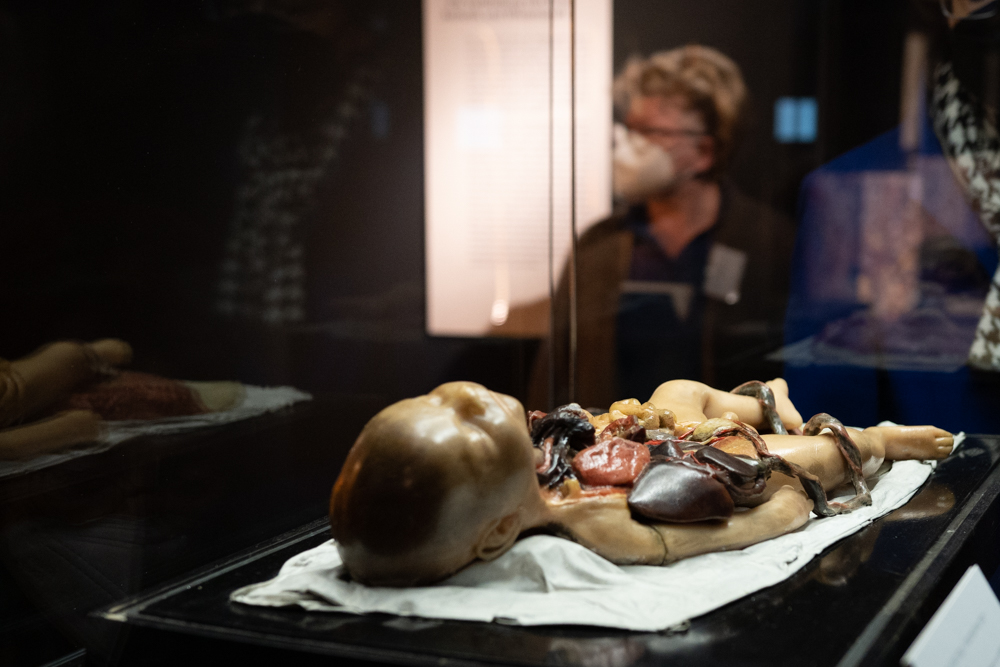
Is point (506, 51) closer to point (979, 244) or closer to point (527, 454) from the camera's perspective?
point (979, 244)

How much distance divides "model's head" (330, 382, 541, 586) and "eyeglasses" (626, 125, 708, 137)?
73.2 inches

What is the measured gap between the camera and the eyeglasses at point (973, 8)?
281cm

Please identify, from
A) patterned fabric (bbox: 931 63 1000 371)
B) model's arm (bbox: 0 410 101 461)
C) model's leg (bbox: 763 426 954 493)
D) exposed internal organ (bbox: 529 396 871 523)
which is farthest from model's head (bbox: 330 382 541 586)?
patterned fabric (bbox: 931 63 1000 371)

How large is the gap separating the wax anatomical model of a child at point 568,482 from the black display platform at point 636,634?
0.38 feet

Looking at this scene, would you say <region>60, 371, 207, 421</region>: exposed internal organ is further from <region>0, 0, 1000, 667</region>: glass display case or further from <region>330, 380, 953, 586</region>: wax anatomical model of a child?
<region>330, 380, 953, 586</region>: wax anatomical model of a child

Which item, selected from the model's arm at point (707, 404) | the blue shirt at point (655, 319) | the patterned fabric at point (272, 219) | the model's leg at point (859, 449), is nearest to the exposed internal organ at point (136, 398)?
the patterned fabric at point (272, 219)

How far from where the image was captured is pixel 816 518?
1.84 meters

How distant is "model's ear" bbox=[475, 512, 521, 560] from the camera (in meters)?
1.40

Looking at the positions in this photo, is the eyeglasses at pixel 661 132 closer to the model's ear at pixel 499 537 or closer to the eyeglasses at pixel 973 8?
the eyeglasses at pixel 973 8

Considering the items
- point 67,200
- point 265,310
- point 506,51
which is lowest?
point 265,310

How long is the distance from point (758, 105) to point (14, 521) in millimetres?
2342

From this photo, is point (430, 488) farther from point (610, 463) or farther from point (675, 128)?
point (675, 128)

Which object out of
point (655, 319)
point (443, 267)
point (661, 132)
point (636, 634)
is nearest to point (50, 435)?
point (636, 634)

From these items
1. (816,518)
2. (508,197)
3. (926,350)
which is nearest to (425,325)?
(508,197)
